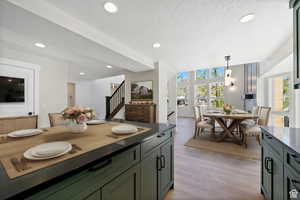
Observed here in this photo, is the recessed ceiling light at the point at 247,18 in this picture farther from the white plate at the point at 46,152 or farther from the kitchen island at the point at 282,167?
the white plate at the point at 46,152

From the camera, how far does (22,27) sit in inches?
71.6

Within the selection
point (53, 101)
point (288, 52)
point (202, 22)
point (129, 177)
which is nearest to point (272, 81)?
point (288, 52)

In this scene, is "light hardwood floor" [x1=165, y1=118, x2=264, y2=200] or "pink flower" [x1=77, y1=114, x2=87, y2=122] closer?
"pink flower" [x1=77, y1=114, x2=87, y2=122]

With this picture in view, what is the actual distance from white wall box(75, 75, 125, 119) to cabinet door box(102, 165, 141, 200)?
727 cm

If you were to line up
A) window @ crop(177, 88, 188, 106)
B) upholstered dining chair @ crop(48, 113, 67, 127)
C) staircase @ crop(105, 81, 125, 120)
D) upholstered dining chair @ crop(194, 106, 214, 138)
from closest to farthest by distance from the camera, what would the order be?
upholstered dining chair @ crop(48, 113, 67, 127), upholstered dining chair @ crop(194, 106, 214, 138), staircase @ crop(105, 81, 125, 120), window @ crop(177, 88, 188, 106)

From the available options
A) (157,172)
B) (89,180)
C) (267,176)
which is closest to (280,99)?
(267,176)

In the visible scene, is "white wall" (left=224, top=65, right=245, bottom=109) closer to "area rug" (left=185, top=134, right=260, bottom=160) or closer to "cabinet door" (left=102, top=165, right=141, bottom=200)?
"area rug" (left=185, top=134, right=260, bottom=160)

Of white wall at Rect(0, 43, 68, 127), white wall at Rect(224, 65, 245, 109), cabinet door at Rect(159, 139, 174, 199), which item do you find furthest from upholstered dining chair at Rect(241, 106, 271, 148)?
white wall at Rect(0, 43, 68, 127)

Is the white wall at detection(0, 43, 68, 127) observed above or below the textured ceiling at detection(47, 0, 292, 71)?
below

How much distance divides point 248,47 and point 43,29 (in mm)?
4312

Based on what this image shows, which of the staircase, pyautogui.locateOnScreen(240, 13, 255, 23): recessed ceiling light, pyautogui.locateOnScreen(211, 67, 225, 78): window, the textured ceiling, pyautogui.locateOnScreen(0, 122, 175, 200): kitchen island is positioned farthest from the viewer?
pyautogui.locateOnScreen(211, 67, 225, 78): window

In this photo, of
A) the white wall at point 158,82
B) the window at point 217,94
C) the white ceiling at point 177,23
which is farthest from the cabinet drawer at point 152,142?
the window at point 217,94

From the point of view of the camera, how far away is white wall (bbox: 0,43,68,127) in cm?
317

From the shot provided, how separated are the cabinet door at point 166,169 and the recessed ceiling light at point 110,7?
76.4 inches
